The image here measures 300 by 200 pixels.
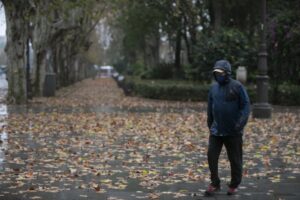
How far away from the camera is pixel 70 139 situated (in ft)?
46.2

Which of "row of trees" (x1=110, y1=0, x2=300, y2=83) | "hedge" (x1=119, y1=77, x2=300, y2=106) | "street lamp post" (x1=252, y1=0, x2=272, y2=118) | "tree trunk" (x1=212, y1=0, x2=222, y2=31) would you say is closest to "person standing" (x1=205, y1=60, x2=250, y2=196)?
"street lamp post" (x1=252, y1=0, x2=272, y2=118)

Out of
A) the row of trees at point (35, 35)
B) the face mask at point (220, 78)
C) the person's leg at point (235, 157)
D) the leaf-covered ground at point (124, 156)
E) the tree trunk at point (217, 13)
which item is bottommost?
the leaf-covered ground at point (124, 156)

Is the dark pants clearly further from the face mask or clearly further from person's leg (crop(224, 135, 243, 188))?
the face mask

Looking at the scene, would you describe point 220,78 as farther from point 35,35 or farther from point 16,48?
point 35,35

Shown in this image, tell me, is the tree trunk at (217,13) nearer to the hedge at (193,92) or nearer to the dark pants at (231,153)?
the hedge at (193,92)

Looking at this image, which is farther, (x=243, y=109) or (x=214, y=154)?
(x=214, y=154)

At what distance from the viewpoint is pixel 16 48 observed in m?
24.5

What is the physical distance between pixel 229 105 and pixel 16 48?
18.0 m

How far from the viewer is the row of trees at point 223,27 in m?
30.5

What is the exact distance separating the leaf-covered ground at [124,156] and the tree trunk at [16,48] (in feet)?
17.1

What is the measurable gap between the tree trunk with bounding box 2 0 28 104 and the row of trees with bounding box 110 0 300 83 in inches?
382

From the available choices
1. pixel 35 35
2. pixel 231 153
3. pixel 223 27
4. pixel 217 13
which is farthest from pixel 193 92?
pixel 231 153

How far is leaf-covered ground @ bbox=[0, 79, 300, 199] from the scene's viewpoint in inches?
334

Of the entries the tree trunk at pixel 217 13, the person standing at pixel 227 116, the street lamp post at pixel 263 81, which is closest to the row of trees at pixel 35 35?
the tree trunk at pixel 217 13
